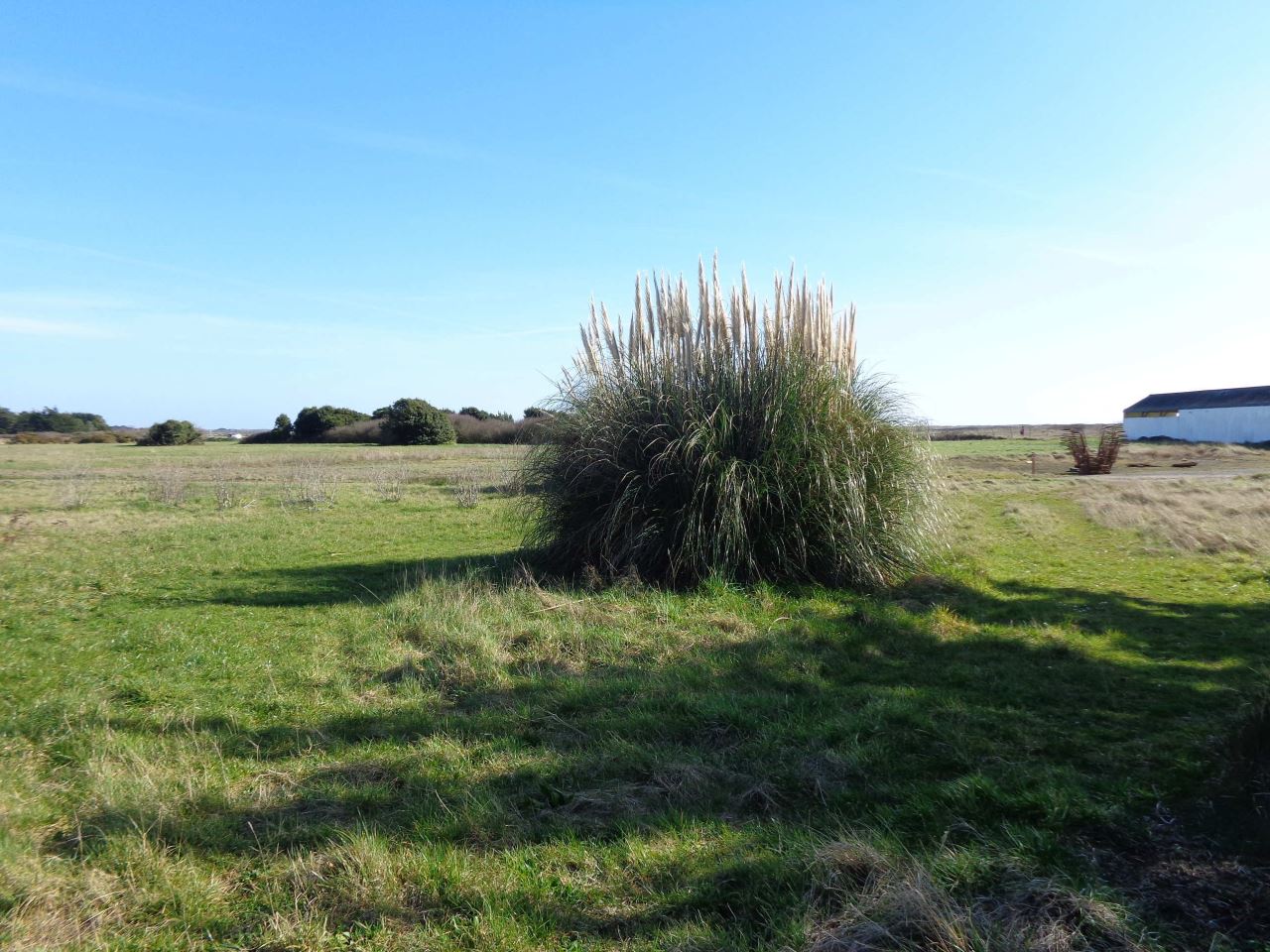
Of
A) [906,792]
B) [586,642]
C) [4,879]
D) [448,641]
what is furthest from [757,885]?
[448,641]

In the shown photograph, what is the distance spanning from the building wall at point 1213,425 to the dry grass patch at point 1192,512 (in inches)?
1532

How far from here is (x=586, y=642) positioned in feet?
22.5

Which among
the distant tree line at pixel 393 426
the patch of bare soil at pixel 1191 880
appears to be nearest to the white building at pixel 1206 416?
the distant tree line at pixel 393 426

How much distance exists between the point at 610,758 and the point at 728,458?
5.12 m

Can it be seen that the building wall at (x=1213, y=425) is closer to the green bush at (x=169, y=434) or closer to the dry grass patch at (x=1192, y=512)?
the dry grass patch at (x=1192, y=512)

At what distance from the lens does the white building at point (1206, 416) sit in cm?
5244

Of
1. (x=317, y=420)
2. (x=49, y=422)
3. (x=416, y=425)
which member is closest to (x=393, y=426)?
(x=416, y=425)

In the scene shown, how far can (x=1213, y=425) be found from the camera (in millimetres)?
54875

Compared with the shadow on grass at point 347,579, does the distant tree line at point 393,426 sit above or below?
above

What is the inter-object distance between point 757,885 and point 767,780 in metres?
1.08

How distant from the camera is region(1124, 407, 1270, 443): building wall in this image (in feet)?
171

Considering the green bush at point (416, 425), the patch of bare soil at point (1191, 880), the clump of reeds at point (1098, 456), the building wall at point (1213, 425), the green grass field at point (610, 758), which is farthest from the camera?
the green bush at point (416, 425)

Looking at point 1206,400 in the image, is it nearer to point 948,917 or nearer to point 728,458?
point 728,458

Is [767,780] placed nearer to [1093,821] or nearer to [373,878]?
[1093,821]
